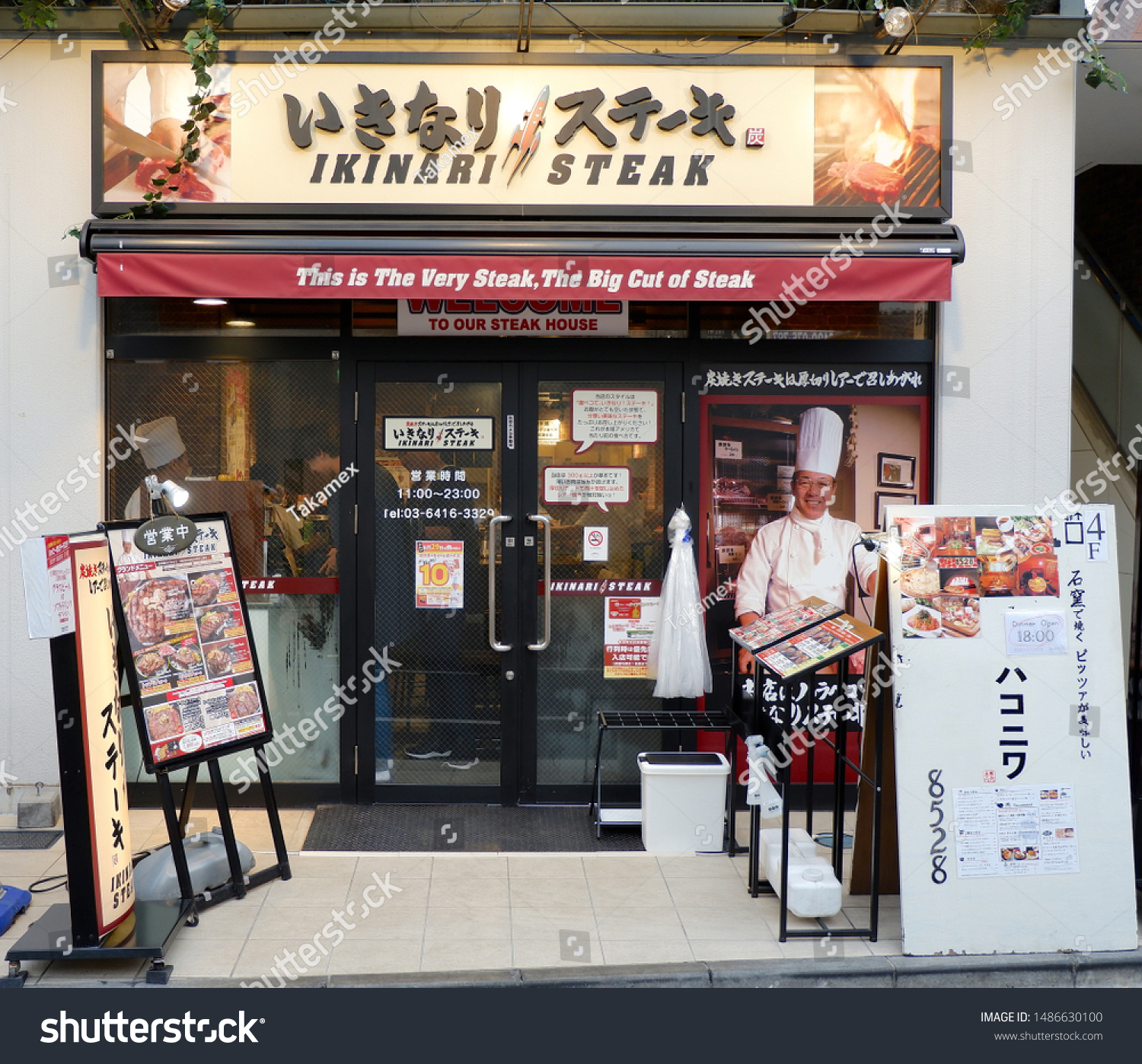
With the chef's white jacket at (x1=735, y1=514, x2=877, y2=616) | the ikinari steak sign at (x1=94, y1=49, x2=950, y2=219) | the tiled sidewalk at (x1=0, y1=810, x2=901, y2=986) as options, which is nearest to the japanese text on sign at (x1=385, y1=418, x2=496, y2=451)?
the ikinari steak sign at (x1=94, y1=49, x2=950, y2=219)

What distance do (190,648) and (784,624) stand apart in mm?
2916

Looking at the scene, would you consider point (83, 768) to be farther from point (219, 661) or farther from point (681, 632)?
point (681, 632)

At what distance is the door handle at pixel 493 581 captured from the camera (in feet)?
20.1

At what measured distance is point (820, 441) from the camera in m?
6.21

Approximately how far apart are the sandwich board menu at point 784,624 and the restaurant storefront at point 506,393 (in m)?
1.12

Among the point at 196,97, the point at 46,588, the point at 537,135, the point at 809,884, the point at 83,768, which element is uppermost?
the point at 196,97

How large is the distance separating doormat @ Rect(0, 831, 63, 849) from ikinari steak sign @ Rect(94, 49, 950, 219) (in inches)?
144

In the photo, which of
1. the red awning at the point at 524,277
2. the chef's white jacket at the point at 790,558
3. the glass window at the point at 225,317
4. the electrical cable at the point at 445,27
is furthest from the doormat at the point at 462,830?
the electrical cable at the point at 445,27

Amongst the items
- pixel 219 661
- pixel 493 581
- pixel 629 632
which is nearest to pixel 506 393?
pixel 493 581

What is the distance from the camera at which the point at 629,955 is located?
14.3 ft

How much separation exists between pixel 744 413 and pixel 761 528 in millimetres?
727

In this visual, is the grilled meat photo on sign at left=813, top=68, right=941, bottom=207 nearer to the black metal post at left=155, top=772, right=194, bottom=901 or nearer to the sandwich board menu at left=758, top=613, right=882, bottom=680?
the sandwich board menu at left=758, top=613, right=882, bottom=680

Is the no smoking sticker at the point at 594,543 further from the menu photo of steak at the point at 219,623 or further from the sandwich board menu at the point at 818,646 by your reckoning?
the menu photo of steak at the point at 219,623

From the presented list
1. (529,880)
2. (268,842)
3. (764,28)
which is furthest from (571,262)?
(268,842)
